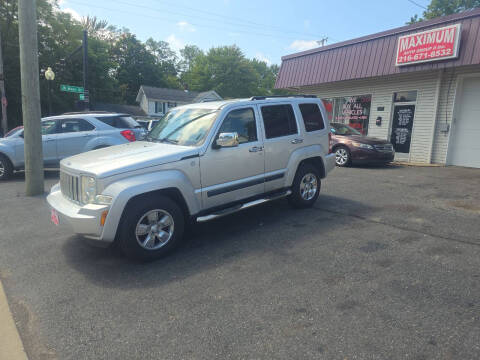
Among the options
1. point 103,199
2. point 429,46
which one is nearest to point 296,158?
point 103,199

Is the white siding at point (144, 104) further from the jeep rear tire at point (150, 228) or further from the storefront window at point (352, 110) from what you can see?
the jeep rear tire at point (150, 228)

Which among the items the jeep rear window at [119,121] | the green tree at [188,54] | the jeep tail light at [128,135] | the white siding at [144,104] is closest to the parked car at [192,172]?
the jeep tail light at [128,135]

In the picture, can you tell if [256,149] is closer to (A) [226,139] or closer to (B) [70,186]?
(A) [226,139]

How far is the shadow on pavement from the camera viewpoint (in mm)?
3693

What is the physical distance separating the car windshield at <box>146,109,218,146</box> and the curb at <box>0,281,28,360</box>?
2.70 metres

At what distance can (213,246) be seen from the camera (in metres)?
4.45

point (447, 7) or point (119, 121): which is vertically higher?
point (447, 7)

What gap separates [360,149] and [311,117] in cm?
563

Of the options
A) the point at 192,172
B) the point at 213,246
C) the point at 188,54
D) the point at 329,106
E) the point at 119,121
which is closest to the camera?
the point at 192,172

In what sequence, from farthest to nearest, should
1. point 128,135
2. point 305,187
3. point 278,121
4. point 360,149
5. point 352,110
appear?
point 352,110, point 360,149, point 128,135, point 305,187, point 278,121

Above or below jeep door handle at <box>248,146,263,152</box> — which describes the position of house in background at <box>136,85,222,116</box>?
above

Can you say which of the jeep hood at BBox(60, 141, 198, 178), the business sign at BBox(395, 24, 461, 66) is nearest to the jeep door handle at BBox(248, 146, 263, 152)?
the jeep hood at BBox(60, 141, 198, 178)

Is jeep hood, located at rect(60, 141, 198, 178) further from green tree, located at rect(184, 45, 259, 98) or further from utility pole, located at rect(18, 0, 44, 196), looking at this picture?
green tree, located at rect(184, 45, 259, 98)

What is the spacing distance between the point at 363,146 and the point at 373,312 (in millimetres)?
8947
